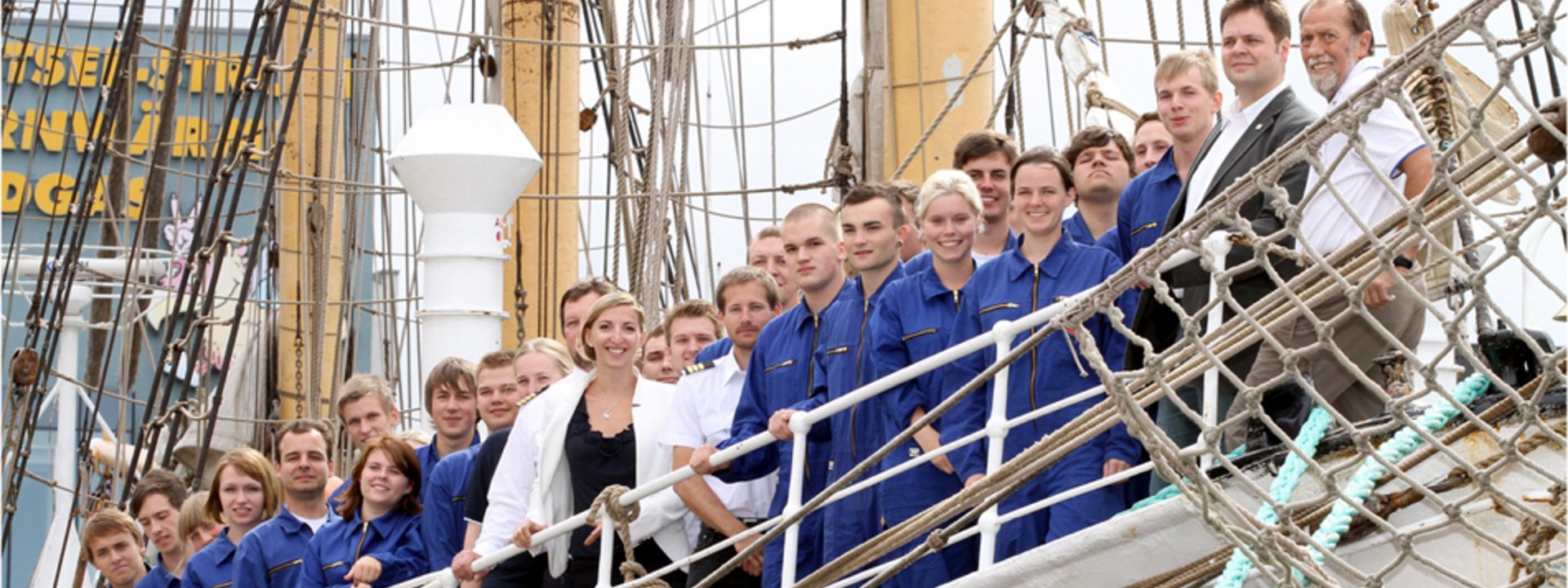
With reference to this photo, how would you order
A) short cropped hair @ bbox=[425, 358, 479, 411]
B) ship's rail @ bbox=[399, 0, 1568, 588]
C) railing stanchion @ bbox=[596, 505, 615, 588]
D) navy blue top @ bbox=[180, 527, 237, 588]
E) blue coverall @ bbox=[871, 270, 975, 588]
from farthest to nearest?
navy blue top @ bbox=[180, 527, 237, 588]
short cropped hair @ bbox=[425, 358, 479, 411]
railing stanchion @ bbox=[596, 505, 615, 588]
blue coverall @ bbox=[871, 270, 975, 588]
ship's rail @ bbox=[399, 0, 1568, 588]

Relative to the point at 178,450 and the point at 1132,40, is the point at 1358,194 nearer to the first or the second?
the point at 1132,40

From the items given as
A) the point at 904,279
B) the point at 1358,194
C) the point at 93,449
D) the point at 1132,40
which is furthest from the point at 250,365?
the point at 1358,194

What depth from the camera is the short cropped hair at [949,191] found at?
4359mm

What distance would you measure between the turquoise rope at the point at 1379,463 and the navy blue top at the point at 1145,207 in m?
0.95

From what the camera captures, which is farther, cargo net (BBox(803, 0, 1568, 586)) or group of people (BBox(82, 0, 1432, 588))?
group of people (BBox(82, 0, 1432, 588))

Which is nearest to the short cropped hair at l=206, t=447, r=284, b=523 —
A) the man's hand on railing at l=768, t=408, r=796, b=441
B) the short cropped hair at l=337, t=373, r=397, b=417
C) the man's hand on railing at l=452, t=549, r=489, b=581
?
the short cropped hair at l=337, t=373, r=397, b=417

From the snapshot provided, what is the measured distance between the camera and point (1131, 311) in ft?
13.8

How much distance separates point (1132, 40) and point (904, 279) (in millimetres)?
3867

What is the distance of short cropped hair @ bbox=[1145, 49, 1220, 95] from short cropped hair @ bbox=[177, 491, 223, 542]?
3.30 meters

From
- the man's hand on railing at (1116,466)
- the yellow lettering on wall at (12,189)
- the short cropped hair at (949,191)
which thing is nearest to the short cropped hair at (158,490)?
the short cropped hair at (949,191)

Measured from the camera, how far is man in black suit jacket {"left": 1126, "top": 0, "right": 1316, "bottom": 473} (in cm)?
380

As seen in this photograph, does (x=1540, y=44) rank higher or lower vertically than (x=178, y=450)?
higher

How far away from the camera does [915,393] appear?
4258 millimetres

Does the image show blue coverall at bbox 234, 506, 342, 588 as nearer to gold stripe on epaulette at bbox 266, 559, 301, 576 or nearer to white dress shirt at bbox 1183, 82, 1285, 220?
gold stripe on epaulette at bbox 266, 559, 301, 576
